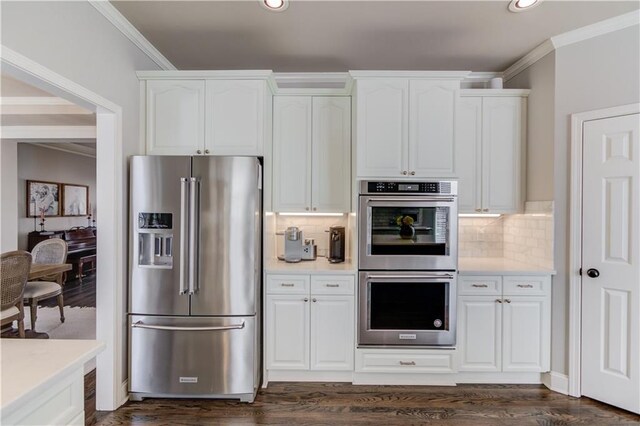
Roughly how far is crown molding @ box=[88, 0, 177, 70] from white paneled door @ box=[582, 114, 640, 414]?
3.52m

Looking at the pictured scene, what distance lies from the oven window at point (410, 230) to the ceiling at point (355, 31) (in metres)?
1.38

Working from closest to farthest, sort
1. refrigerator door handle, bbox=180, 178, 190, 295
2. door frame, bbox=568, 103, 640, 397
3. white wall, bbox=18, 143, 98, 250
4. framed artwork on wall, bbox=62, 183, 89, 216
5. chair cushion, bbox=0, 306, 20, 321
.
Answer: refrigerator door handle, bbox=180, 178, 190, 295
door frame, bbox=568, 103, 640, 397
chair cushion, bbox=0, 306, 20, 321
white wall, bbox=18, 143, 98, 250
framed artwork on wall, bbox=62, 183, 89, 216

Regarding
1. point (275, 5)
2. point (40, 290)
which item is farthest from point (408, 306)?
point (40, 290)

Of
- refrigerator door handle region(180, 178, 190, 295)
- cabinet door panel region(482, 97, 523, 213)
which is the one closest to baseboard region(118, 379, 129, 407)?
refrigerator door handle region(180, 178, 190, 295)

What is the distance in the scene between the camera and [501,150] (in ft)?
9.82

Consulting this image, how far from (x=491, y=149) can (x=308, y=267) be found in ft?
6.33

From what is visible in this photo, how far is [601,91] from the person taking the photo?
2.53 m

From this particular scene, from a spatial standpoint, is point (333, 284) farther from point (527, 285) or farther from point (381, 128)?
point (527, 285)

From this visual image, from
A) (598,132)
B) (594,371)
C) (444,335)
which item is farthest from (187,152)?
(594,371)

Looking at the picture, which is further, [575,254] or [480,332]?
[480,332]

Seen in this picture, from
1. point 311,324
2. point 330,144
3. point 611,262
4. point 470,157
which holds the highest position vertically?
point 330,144

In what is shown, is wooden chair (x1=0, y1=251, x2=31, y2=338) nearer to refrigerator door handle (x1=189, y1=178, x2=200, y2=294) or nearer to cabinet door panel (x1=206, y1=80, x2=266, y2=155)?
refrigerator door handle (x1=189, y1=178, x2=200, y2=294)

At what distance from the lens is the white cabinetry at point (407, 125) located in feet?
8.86

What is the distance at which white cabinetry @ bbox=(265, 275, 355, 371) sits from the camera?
2695mm
